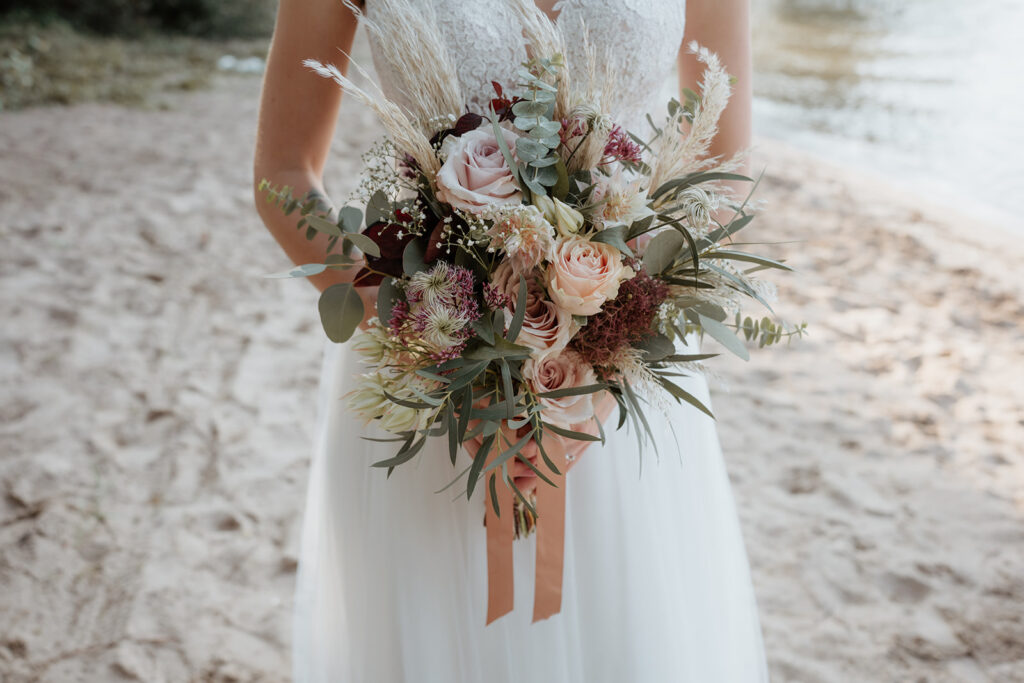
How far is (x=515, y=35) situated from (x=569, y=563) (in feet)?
3.26

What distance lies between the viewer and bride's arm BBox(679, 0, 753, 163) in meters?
1.62

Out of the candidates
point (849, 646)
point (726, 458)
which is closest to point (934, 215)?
point (726, 458)

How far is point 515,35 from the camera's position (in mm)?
1455

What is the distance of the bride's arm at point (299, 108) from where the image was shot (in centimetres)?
147

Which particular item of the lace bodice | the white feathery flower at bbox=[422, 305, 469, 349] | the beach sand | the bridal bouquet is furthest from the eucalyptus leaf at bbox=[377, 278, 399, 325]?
the beach sand

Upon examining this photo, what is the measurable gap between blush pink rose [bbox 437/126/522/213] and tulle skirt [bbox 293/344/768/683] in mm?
528

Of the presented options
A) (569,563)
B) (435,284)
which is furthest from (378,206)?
(569,563)

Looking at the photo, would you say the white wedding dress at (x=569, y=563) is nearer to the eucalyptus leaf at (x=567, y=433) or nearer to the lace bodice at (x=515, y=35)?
the lace bodice at (x=515, y=35)

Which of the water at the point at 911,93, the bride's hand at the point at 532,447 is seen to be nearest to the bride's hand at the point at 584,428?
the bride's hand at the point at 532,447

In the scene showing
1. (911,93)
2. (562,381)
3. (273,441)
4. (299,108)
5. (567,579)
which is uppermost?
(911,93)

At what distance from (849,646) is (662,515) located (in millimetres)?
1332

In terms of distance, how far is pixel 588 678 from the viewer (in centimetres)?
145

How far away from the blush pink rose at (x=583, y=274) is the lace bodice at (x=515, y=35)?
20.0 inches

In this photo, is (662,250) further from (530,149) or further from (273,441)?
(273,441)
